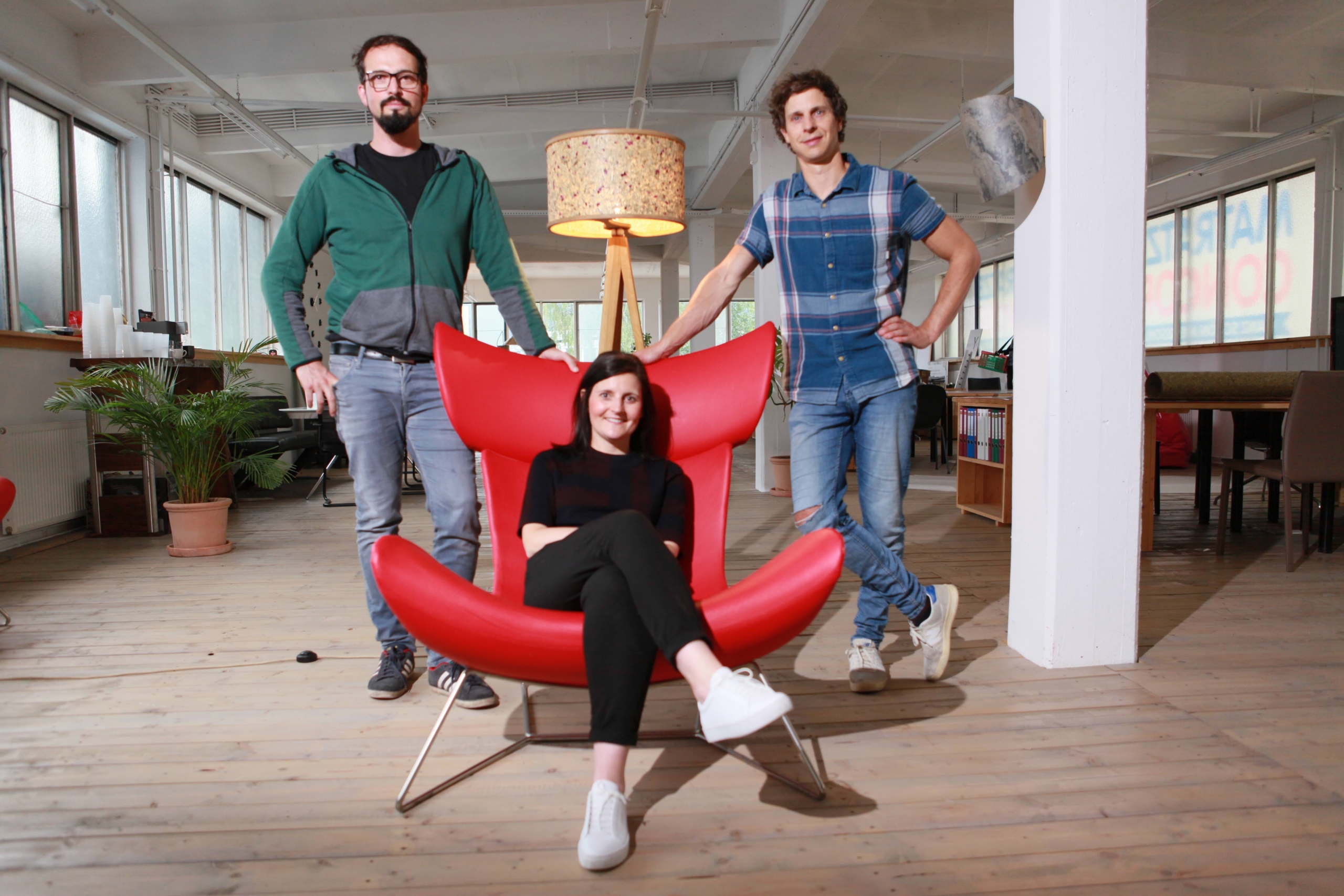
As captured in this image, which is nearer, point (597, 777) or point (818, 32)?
point (597, 777)

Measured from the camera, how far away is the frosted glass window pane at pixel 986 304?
14.3 m

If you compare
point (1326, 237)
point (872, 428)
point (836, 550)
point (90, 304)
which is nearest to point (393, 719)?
point (836, 550)

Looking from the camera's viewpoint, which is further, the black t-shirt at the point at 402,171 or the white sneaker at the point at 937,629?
the white sneaker at the point at 937,629

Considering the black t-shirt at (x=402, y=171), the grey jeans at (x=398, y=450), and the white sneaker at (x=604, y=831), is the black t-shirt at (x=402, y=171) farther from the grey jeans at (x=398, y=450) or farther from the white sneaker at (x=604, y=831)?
the white sneaker at (x=604, y=831)

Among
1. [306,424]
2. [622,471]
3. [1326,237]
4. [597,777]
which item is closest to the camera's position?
[597,777]

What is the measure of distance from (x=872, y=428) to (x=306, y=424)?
7.22 metres

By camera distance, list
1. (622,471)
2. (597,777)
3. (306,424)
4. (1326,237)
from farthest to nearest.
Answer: (306,424) → (1326,237) → (622,471) → (597,777)

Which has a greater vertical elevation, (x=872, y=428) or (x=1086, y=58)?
(x=1086, y=58)

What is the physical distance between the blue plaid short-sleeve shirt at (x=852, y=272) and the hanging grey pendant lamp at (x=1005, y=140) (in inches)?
10.7

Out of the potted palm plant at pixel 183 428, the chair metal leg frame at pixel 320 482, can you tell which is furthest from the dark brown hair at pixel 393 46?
the chair metal leg frame at pixel 320 482

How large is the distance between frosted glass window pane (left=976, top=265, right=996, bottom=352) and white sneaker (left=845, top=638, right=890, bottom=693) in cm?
1280

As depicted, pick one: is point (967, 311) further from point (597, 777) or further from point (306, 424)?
point (597, 777)

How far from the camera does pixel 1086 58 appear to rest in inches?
94.8

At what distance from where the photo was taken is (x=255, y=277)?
32.9 ft
